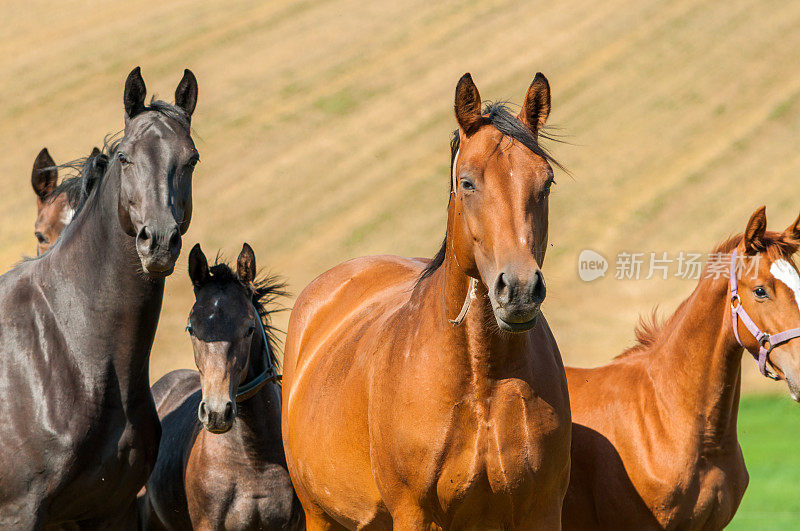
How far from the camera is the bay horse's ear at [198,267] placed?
17.6ft

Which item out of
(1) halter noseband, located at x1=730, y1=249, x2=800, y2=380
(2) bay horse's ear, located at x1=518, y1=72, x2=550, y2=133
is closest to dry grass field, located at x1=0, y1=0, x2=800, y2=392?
(1) halter noseband, located at x1=730, y1=249, x2=800, y2=380

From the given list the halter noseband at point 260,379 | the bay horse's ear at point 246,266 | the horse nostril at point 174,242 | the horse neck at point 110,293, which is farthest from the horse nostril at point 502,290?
the bay horse's ear at point 246,266

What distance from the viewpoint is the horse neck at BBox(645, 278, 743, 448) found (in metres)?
4.67

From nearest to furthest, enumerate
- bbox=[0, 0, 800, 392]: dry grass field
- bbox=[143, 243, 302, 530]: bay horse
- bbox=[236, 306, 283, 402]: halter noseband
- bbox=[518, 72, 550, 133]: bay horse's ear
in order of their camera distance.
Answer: bbox=[518, 72, 550, 133]: bay horse's ear
bbox=[143, 243, 302, 530]: bay horse
bbox=[236, 306, 283, 402]: halter noseband
bbox=[0, 0, 800, 392]: dry grass field

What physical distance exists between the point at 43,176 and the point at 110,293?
315cm

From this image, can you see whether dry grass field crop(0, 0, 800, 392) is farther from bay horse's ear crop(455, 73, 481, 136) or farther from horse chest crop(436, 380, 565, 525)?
bay horse's ear crop(455, 73, 481, 136)

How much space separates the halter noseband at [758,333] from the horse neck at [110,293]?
285cm

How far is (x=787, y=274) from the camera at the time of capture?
4508 millimetres

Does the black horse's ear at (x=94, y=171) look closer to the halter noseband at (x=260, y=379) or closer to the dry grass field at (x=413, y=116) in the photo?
the halter noseband at (x=260, y=379)

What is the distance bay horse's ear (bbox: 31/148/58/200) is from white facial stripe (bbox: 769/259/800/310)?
5.06 meters

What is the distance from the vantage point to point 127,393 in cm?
434

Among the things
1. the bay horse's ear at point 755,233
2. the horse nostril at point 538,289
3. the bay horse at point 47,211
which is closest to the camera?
the horse nostril at point 538,289

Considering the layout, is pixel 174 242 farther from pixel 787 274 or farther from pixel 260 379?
pixel 787 274

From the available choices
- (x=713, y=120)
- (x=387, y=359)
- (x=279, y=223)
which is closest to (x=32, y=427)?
(x=387, y=359)
